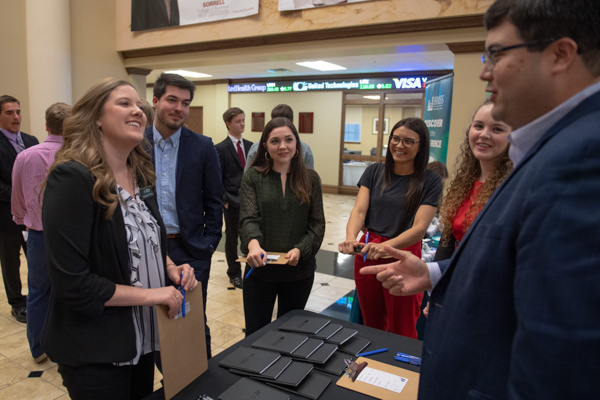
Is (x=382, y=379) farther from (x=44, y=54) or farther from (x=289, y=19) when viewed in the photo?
(x=44, y=54)

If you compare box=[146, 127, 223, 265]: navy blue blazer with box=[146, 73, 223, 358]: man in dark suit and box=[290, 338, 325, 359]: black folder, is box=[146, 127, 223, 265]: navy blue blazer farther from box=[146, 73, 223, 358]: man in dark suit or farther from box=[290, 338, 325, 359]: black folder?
box=[290, 338, 325, 359]: black folder

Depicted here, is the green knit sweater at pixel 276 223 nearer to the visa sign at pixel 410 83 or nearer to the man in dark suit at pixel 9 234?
the man in dark suit at pixel 9 234

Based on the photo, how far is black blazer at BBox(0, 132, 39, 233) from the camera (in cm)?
349

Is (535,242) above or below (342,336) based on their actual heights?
above

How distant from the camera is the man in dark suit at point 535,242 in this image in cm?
61

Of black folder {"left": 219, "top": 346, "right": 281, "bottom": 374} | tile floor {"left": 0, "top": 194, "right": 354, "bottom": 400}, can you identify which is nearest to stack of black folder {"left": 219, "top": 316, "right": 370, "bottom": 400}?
black folder {"left": 219, "top": 346, "right": 281, "bottom": 374}

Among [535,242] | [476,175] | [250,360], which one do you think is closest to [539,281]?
[535,242]

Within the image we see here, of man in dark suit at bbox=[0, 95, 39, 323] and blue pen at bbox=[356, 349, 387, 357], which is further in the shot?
man in dark suit at bbox=[0, 95, 39, 323]

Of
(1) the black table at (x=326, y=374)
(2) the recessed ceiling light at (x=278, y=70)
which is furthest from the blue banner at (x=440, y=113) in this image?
(2) the recessed ceiling light at (x=278, y=70)

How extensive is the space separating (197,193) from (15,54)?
19.0 ft

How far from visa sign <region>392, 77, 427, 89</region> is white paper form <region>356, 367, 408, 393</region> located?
33.6 feet

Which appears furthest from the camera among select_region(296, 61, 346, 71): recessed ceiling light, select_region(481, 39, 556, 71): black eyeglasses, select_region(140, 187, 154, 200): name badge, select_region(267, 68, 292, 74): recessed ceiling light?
select_region(267, 68, 292, 74): recessed ceiling light

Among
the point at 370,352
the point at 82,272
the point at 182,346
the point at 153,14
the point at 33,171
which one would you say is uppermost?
the point at 153,14

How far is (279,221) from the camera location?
92.7 inches
